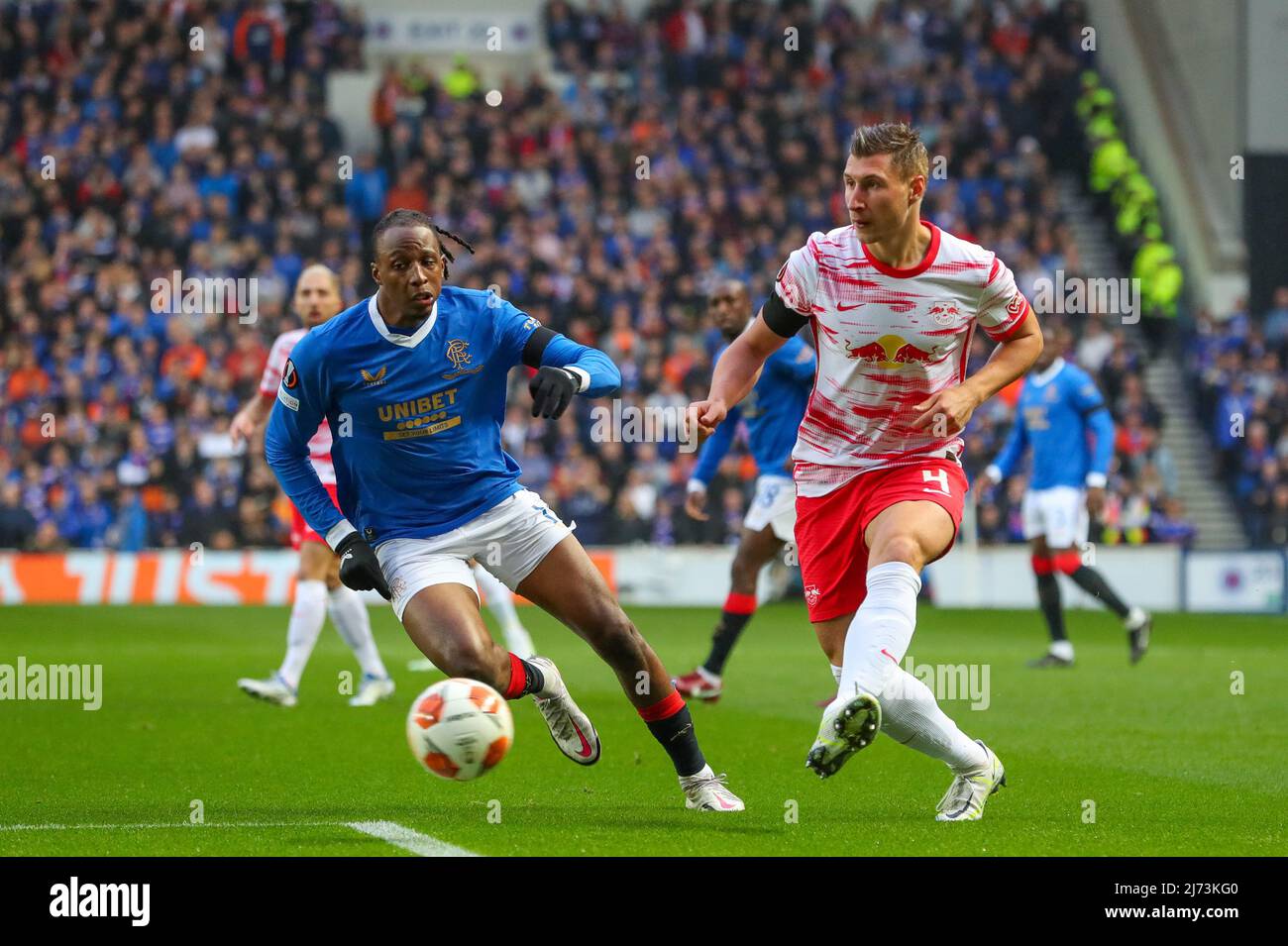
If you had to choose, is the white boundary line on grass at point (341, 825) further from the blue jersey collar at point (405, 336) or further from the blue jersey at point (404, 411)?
the blue jersey collar at point (405, 336)

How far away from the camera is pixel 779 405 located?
38.4ft

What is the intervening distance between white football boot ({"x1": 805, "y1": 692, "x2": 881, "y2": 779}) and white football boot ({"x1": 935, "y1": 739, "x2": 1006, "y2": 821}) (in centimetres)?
120

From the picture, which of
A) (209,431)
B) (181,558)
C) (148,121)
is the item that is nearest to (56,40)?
(148,121)

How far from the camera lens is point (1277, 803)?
7453 mm

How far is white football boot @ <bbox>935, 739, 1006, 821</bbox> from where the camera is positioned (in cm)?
688

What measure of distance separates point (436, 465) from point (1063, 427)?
8.99 m

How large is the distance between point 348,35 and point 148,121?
4100mm

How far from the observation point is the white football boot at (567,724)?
24.6 feet

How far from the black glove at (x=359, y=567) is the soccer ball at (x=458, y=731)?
1.75 feet

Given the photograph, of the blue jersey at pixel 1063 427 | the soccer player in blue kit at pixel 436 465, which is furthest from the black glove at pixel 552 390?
the blue jersey at pixel 1063 427

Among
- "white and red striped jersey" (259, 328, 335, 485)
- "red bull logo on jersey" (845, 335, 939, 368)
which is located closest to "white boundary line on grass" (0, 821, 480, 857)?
"red bull logo on jersey" (845, 335, 939, 368)

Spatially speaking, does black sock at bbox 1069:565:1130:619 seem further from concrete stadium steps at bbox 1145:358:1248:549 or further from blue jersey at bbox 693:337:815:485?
concrete stadium steps at bbox 1145:358:1248:549

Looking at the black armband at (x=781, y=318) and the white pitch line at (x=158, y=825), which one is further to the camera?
the black armband at (x=781, y=318)

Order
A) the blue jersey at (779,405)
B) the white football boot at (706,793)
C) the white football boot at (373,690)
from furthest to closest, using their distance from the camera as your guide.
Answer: the white football boot at (373,690), the blue jersey at (779,405), the white football boot at (706,793)
